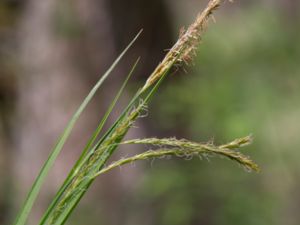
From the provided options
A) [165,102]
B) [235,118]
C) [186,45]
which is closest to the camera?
[186,45]

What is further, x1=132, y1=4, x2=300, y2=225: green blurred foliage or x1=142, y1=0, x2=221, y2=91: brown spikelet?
x1=132, y1=4, x2=300, y2=225: green blurred foliage

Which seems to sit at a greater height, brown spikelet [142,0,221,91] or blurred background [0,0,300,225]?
blurred background [0,0,300,225]

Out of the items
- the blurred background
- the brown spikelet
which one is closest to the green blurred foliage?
the blurred background

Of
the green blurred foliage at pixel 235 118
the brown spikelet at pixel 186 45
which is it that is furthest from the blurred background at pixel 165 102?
the brown spikelet at pixel 186 45

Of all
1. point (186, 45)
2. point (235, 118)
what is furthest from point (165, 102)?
point (186, 45)

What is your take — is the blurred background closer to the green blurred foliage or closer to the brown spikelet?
the green blurred foliage

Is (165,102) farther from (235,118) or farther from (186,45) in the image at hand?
(186,45)

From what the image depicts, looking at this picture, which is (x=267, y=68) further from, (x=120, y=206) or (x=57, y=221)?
(x=57, y=221)

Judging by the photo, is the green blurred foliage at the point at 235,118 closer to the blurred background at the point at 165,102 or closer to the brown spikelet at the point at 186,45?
the blurred background at the point at 165,102
